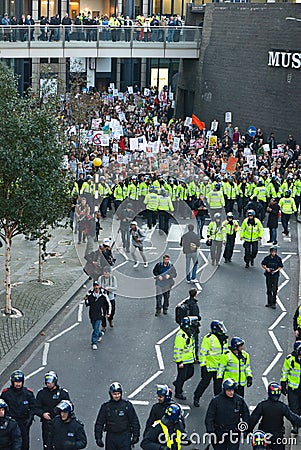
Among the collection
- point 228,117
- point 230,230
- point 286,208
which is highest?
point 230,230

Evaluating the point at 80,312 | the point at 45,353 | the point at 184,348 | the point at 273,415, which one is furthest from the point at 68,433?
the point at 80,312

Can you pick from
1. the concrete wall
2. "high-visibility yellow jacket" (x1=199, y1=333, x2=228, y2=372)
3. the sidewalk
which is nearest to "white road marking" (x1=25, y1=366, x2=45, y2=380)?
the sidewalk

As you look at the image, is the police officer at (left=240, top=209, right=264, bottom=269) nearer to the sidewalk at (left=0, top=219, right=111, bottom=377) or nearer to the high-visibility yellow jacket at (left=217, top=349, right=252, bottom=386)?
the sidewalk at (left=0, top=219, right=111, bottom=377)

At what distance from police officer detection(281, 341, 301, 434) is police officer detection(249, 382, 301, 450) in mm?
1158

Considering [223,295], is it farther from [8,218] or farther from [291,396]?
[291,396]

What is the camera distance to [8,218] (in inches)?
726

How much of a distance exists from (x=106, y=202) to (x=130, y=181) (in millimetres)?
1217

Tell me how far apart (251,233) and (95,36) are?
2147cm

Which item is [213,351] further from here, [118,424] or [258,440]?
[258,440]

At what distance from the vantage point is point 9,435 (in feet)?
37.4

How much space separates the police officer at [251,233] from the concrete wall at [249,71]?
50.7ft

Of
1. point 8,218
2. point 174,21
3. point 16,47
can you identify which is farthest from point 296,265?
point 174,21

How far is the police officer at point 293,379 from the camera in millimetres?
13438

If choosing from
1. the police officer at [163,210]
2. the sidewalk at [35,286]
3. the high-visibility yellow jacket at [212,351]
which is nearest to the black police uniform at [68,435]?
the high-visibility yellow jacket at [212,351]
